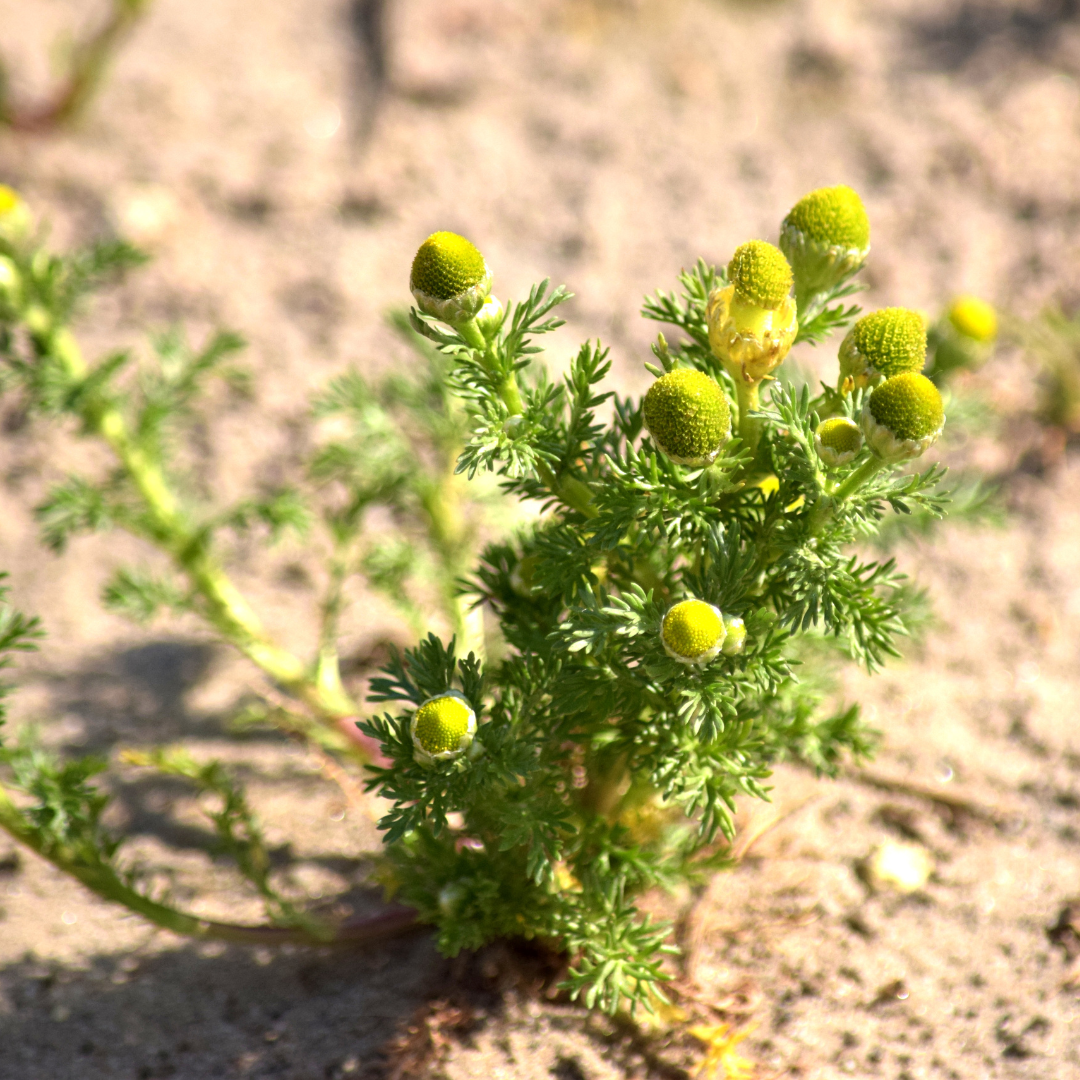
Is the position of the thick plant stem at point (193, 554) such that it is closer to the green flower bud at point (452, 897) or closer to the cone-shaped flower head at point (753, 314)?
the green flower bud at point (452, 897)

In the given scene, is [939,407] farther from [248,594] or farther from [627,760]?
[248,594]

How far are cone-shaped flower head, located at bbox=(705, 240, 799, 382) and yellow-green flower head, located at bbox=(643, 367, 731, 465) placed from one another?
114 mm

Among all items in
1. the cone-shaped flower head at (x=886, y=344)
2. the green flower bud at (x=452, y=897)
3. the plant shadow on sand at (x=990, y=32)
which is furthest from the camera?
the plant shadow on sand at (x=990, y=32)

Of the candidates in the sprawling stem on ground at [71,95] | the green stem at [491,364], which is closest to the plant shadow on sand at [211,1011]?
the green stem at [491,364]

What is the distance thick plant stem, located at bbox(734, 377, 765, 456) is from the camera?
55.8 inches

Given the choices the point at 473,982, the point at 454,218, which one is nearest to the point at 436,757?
the point at 473,982

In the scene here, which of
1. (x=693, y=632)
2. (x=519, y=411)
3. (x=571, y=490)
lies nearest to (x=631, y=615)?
(x=693, y=632)

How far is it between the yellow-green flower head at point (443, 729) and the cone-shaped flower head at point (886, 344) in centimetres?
69

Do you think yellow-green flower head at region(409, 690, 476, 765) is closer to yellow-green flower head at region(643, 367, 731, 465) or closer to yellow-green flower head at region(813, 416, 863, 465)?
yellow-green flower head at region(643, 367, 731, 465)

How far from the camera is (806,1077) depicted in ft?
5.79

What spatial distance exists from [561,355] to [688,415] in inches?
75.1

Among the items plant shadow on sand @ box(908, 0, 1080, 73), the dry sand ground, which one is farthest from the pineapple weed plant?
plant shadow on sand @ box(908, 0, 1080, 73)

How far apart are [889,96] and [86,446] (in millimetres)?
3052

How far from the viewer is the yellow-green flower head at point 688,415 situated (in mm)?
1248
